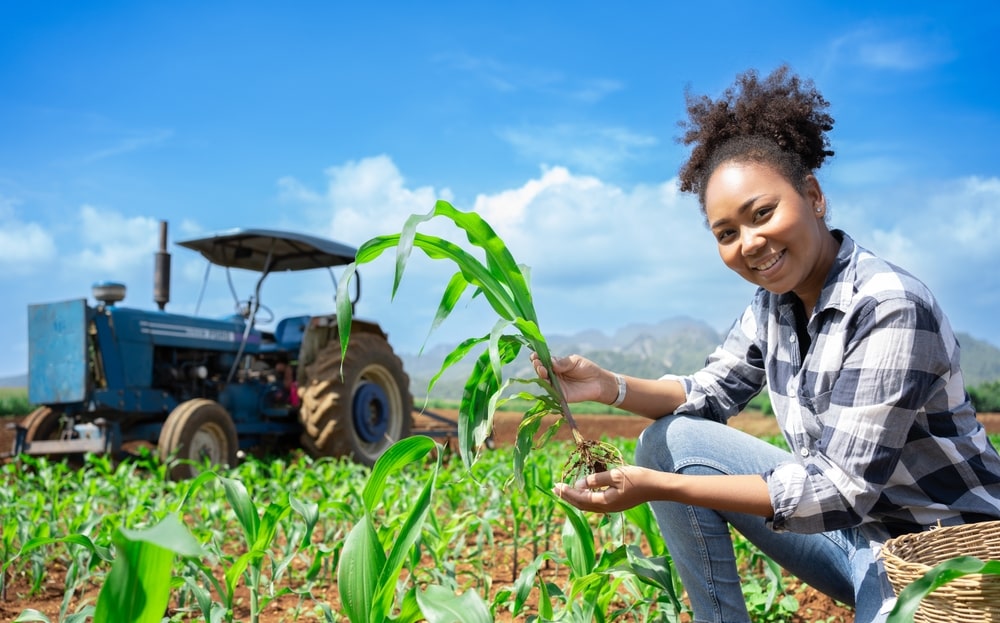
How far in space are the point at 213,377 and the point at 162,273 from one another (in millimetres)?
1032

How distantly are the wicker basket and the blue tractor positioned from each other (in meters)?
4.83

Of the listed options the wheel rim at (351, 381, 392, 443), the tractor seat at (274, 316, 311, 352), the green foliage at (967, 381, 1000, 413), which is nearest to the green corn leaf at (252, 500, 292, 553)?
the wheel rim at (351, 381, 392, 443)

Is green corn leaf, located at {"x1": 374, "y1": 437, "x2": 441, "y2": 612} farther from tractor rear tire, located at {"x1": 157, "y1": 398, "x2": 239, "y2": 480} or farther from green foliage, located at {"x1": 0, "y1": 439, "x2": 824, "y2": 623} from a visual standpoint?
tractor rear tire, located at {"x1": 157, "y1": 398, "x2": 239, "y2": 480}

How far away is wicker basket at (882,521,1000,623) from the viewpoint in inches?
53.9

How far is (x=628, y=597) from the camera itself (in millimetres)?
2654

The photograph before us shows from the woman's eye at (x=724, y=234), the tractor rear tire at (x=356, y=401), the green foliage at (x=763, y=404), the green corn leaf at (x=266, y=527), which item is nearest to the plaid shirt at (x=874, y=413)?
the woman's eye at (x=724, y=234)

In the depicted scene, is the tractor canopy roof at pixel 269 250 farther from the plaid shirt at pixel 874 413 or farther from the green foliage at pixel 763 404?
the green foliage at pixel 763 404

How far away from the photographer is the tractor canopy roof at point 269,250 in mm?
6969

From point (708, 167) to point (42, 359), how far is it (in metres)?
5.90

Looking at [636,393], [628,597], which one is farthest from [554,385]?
[628,597]

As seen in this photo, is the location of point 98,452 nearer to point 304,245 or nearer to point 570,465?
point 304,245

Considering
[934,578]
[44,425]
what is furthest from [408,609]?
[44,425]

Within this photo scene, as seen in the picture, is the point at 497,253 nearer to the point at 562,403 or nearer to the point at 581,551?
the point at 562,403

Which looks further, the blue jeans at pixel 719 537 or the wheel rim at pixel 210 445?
the wheel rim at pixel 210 445
